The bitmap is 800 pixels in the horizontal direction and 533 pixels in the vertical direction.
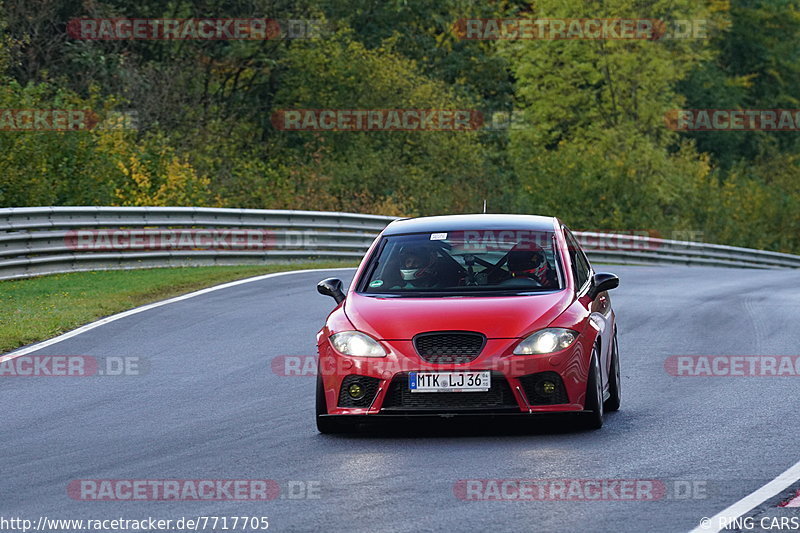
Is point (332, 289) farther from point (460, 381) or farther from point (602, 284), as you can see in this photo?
point (602, 284)

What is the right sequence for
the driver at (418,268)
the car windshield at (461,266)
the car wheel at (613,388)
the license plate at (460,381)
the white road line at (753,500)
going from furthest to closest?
the car wheel at (613,388) < the driver at (418,268) < the car windshield at (461,266) < the license plate at (460,381) < the white road line at (753,500)

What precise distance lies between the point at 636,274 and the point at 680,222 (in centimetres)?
2352

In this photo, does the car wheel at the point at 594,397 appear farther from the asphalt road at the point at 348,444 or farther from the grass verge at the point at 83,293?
the grass verge at the point at 83,293

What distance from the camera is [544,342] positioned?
33.1 feet

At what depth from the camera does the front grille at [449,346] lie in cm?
998

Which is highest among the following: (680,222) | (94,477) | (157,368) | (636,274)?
(94,477)

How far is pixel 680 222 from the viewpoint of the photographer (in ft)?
169

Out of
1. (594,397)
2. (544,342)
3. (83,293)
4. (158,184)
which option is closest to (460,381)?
(544,342)

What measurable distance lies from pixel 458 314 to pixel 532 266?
1195 millimetres

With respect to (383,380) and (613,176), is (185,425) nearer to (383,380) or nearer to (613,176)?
(383,380)

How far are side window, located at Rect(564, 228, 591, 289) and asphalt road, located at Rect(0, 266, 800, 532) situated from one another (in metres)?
1.06

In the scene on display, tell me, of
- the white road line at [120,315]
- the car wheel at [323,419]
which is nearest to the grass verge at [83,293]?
the white road line at [120,315]

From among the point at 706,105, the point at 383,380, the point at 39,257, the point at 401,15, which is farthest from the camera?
the point at 706,105

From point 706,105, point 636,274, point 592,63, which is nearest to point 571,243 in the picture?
point 636,274
